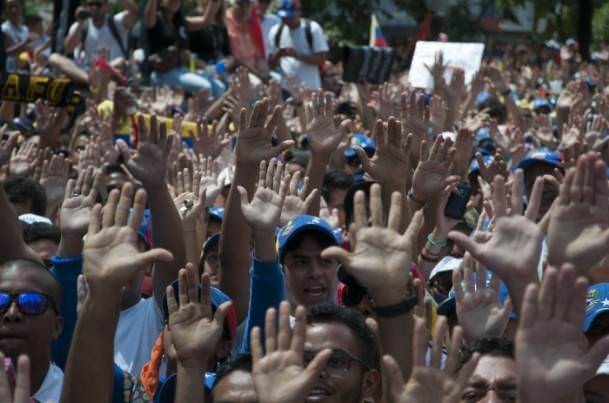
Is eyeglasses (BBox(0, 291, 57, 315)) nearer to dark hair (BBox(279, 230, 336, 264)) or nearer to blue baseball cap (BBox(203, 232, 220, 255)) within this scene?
dark hair (BBox(279, 230, 336, 264))

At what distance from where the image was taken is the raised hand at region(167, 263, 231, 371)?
13.0 feet

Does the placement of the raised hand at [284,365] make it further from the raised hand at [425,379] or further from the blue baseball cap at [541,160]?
the blue baseball cap at [541,160]

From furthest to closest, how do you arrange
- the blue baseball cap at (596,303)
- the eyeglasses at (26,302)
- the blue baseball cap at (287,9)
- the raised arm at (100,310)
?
the blue baseball cap at (287,9) < the blue baseball cap at (596,303) < the eyeglasses at (26,302) < the raised arm at (100,310)

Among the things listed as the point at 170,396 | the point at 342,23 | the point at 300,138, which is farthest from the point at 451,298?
the point at 342,23

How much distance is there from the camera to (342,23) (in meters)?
28.8

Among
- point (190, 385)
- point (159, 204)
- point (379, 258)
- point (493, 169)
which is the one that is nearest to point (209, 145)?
point (493, 169)

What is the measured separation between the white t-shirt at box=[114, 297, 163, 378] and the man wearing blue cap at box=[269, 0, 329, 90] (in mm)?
8624

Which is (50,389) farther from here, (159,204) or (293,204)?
(293,204)

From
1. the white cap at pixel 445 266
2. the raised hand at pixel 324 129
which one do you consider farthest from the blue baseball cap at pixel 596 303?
the raised hand at pixel 324 129

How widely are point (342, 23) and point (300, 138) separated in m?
18.5

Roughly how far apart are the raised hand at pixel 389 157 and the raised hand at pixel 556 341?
285cm

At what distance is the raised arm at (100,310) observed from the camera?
394 centimetres

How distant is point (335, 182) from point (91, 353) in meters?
3.94

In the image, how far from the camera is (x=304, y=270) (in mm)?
5273
